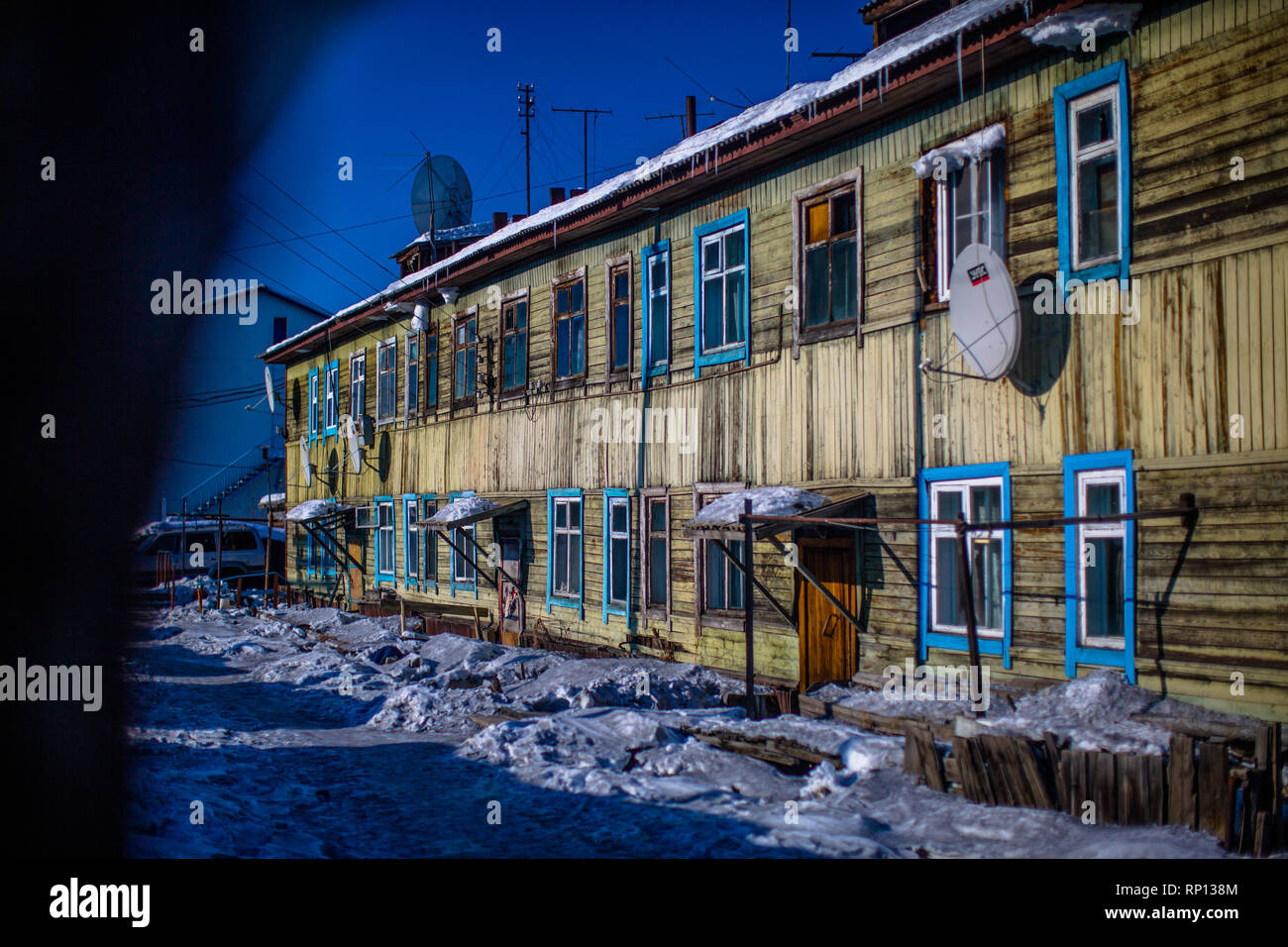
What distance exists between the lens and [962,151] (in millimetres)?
9820

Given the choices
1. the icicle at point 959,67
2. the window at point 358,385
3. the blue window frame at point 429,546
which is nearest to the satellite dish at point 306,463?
the window at point 358,385

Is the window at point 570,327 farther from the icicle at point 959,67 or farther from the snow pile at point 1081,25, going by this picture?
the snow pile at point 1081,25

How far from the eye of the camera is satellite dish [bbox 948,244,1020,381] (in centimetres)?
865

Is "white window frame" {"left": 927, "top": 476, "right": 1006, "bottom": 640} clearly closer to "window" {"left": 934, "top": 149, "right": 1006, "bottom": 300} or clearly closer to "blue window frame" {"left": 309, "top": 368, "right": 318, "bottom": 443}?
"window" {"left": 934, "top": 149, "right": 1006, "bottom": 300}

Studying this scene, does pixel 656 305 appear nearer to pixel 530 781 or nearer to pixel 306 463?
pixel 530 781

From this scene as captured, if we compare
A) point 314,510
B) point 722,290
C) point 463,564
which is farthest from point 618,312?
point 314,510

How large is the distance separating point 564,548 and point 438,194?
14.9 m

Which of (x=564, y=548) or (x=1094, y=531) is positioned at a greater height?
(x=1094, y=531)

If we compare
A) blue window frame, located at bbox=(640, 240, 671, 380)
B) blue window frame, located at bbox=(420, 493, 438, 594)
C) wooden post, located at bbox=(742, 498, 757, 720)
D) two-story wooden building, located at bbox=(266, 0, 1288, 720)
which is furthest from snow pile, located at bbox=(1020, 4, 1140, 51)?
blue window frame, located at bbox=(420, 493, 438, 594)

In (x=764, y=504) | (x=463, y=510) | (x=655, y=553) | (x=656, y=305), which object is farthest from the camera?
(x=463, y=510)

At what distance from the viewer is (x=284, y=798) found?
28.3 feet

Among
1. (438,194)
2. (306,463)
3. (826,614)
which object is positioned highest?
(438,194)

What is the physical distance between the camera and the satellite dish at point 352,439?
2473 cm
